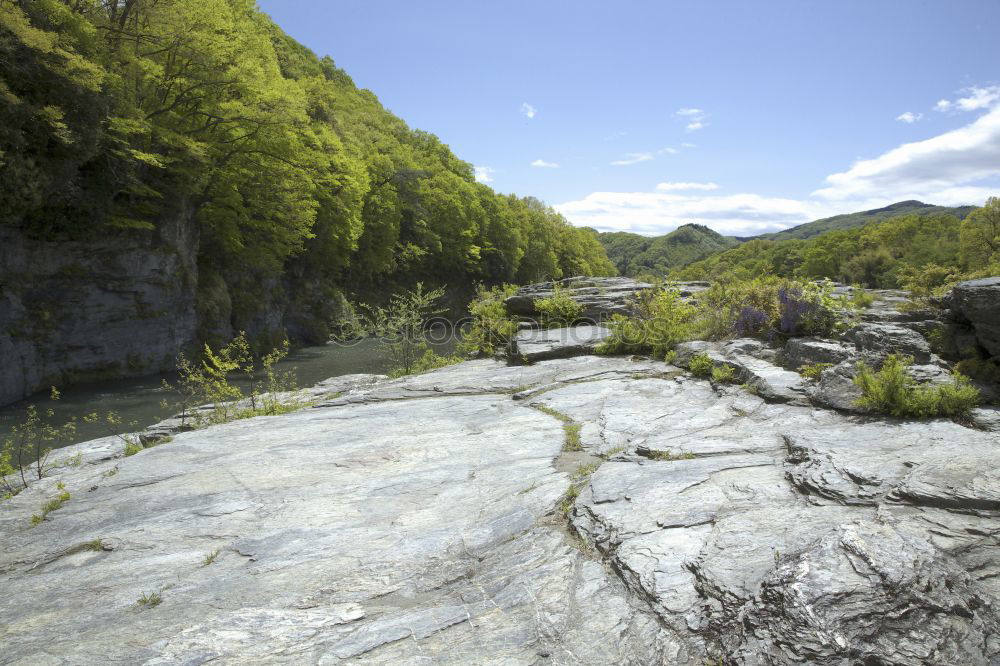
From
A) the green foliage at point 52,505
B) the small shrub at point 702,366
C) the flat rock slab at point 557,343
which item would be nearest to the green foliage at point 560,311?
the flat rock slab at point 557,343

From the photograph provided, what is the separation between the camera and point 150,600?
3.20 metres

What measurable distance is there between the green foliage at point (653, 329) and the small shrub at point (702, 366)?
144 centimetres

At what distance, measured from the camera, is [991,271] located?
7711mm

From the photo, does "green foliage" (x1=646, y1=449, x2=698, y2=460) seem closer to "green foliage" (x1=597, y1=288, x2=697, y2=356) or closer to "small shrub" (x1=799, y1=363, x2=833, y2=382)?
"small shrub" (x1=799, y1=363, x2=833, y2=382)

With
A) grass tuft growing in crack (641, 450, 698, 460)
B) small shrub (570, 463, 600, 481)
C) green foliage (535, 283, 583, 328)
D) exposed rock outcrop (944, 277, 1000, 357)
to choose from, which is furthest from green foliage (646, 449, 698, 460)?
green foliage (535, 283, 583, 328)

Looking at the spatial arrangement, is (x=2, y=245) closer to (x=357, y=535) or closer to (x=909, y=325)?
(x=357, y=535)

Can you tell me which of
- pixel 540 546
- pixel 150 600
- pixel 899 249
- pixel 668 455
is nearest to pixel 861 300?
pixel 668 455

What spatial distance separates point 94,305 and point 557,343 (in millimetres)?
16029

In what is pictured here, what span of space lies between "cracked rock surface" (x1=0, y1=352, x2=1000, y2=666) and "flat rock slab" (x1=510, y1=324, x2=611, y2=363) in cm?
430

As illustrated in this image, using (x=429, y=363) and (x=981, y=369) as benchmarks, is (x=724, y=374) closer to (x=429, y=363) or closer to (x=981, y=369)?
(x=981, y=369)

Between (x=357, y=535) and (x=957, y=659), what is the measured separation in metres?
3.26

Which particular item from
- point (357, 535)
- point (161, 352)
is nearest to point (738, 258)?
point (161, 352)

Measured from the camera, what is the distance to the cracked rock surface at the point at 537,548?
2418mm

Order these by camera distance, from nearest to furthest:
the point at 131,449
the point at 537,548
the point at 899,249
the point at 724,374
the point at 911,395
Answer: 1. the point at 537,548
2. the point at 911,395
3. the point at 131,449
4. the point at 724,374
5. the point at 899,249
